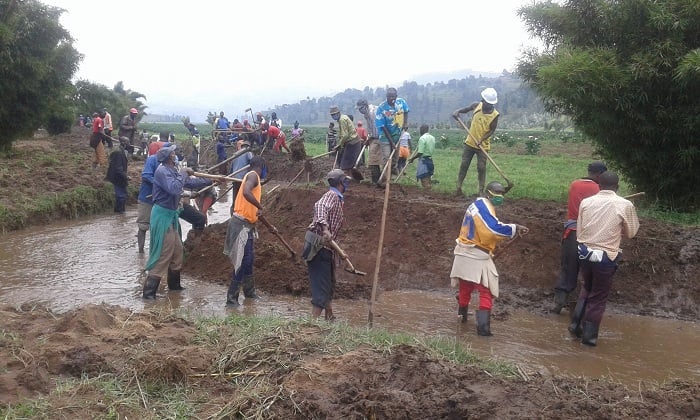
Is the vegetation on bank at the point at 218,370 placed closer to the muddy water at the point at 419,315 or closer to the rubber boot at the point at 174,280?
the muddy water at the point at 419,315

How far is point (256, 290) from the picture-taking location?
8227 mm

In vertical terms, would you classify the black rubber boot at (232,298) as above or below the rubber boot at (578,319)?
below

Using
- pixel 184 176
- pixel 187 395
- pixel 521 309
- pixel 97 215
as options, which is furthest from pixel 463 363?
pixel 97 215

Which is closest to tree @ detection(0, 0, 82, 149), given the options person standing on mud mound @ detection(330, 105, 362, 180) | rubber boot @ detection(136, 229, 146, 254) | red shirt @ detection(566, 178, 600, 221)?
rubber boot @ detection(136, 229, 146, 254)

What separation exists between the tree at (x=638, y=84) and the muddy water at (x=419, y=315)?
3374mm

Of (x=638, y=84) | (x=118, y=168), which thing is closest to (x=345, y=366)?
(x=638, y=84)

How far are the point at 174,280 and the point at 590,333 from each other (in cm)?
528

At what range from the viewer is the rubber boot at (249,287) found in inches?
303

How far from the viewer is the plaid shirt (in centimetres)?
620

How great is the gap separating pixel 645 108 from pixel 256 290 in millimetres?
6621

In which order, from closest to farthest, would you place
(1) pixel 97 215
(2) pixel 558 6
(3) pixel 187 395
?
(3) pixel 187 395
(2) pixel 558 6
(1) pixel 97 215

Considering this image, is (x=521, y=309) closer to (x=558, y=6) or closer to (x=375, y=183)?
(x=375, y=183)

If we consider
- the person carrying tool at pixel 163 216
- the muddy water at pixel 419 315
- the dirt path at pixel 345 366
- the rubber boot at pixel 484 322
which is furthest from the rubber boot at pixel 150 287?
the rubber boot at pixel 484 322

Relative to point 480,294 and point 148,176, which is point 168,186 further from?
point 480,294
